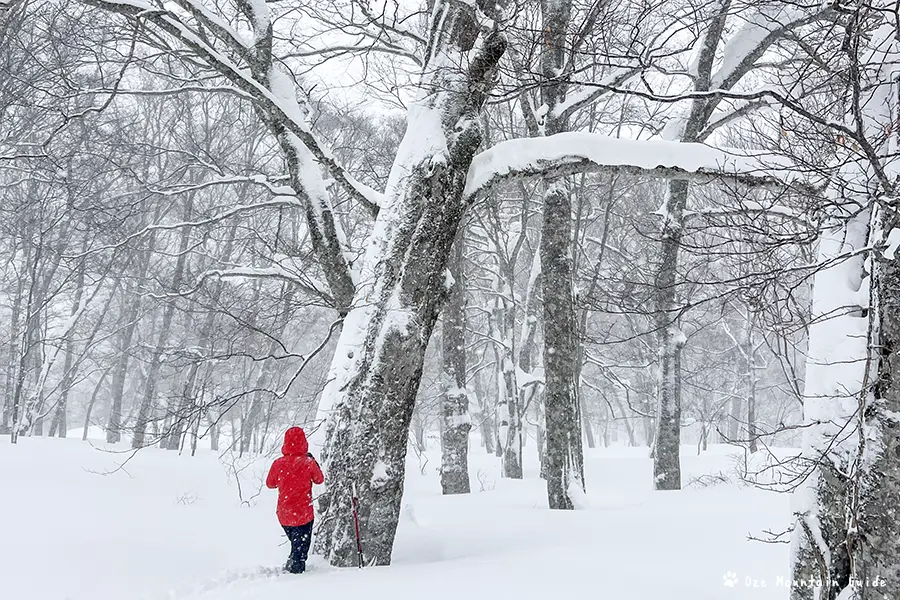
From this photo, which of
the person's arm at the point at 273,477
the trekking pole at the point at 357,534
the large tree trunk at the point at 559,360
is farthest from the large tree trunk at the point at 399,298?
the large tree trunk at the point at 559,360

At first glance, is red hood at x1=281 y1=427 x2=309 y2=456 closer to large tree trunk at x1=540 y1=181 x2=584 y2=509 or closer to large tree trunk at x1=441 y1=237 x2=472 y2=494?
large tree trunk at x1=540 y1=181 x2=584 y2=509

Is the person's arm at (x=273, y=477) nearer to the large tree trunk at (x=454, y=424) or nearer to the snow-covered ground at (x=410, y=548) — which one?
the snow-covered ground at (x=410, y=548)

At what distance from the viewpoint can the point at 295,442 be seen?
5.25 m

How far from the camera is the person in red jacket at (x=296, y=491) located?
4.80 metres

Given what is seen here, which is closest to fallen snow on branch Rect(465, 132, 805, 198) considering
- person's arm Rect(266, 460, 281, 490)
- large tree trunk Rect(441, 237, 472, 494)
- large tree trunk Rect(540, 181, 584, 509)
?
person's arm Rect(266, 460, 281, 490)

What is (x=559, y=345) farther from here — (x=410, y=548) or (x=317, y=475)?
(x=317, y=475)

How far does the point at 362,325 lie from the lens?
500 centimetres

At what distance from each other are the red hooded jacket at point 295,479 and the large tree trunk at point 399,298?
11.7 inches

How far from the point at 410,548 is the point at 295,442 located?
4.78 feet

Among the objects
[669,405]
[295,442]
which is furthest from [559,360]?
[295,442]

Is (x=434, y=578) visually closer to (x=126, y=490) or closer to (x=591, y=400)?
(x=126, y=490)

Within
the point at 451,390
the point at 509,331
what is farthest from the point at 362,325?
the point at 509,331

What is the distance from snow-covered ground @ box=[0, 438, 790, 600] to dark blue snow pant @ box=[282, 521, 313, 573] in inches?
8.4

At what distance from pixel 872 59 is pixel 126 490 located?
30.5 feet
